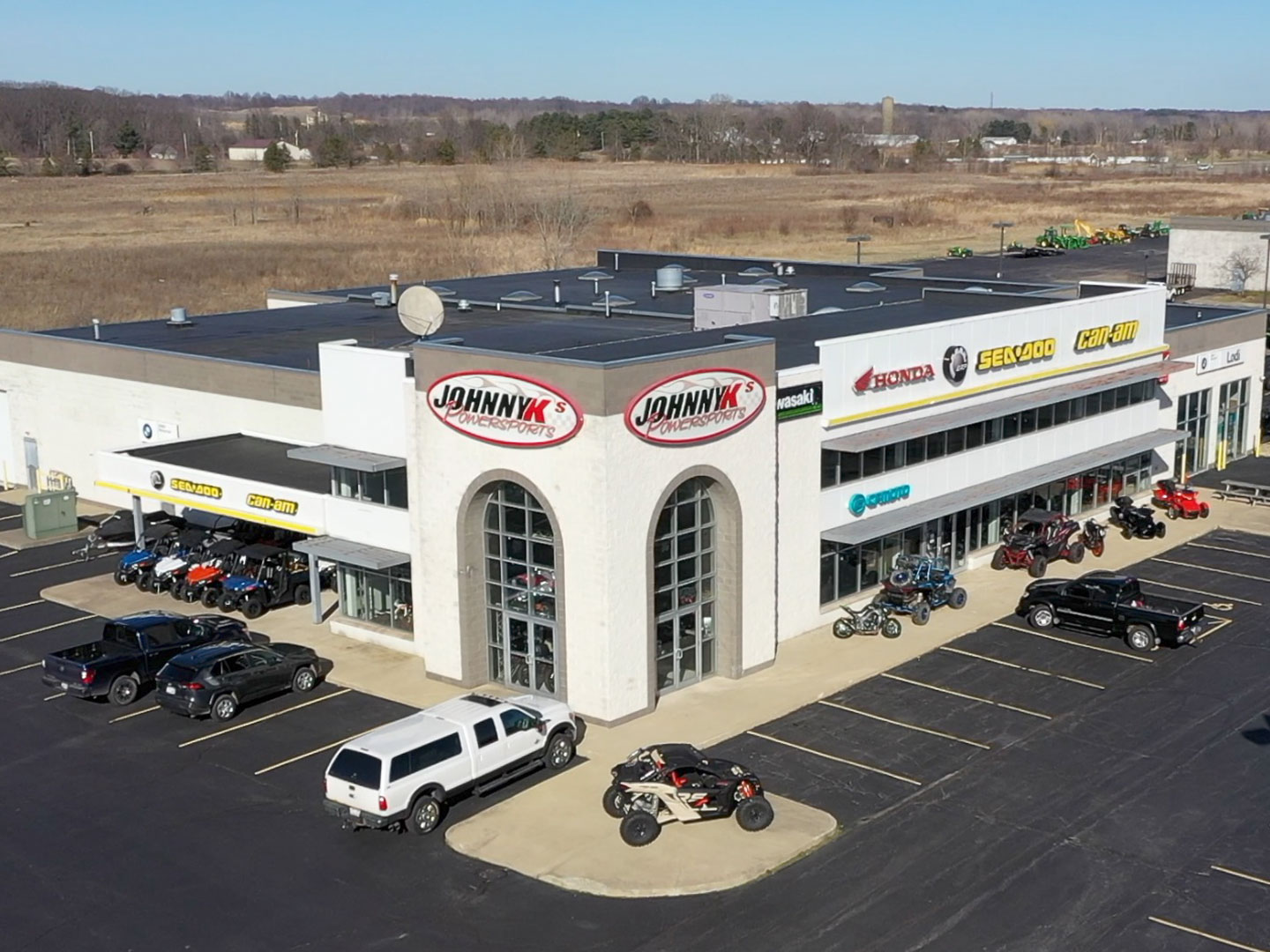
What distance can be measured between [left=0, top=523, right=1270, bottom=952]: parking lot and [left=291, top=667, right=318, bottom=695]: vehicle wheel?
12.4 inches

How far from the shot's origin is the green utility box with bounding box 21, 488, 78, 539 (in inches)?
1732

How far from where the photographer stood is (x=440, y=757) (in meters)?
24.8

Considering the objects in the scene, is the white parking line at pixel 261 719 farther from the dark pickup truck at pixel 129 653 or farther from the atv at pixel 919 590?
the atv at pixel 919 590

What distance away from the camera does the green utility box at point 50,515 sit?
44.0 m

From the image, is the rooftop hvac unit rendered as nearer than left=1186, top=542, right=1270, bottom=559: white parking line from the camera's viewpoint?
No

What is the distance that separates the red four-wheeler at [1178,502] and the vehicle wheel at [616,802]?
1066 inches

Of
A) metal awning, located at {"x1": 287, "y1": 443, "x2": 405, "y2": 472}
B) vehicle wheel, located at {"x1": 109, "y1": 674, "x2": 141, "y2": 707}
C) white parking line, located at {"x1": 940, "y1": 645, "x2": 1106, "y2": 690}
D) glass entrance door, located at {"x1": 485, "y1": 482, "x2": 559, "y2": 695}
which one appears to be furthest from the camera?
metal awning, located at {"x1": 287, "y1": 443, "x2": 405, "y2": 472}

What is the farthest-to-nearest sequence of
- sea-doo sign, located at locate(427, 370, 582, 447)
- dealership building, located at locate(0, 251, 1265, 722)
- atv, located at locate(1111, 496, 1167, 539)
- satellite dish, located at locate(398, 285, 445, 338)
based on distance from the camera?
atv, located at locate(1111, 496, 1167, 539) → satellite dish, located at locate(398, 285, 445, 338) → dealership building, located at locate(0, 251, 1265, 722) → sea-doo sign, located at locate(427, 370, 582, 447)

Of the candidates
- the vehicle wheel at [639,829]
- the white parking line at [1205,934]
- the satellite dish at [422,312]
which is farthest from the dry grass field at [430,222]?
the white parking line at [1205,934]

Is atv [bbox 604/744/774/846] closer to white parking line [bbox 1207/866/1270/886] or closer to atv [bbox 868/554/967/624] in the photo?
white parking line [bbox 1207/866/1270/886]

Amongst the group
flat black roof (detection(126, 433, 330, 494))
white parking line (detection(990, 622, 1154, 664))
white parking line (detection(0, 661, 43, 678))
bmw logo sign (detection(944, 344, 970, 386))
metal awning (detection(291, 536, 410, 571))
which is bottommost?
white parking line (detection(990, 622, 1154, 664))

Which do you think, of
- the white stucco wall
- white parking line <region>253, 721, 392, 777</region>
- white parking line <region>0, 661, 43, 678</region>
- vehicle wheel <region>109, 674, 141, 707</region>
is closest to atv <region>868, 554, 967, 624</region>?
white parking line <region>253, 721, 392, 777</region>

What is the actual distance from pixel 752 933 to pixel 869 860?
302cm

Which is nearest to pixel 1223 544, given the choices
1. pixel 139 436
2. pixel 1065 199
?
pixel 139 436
